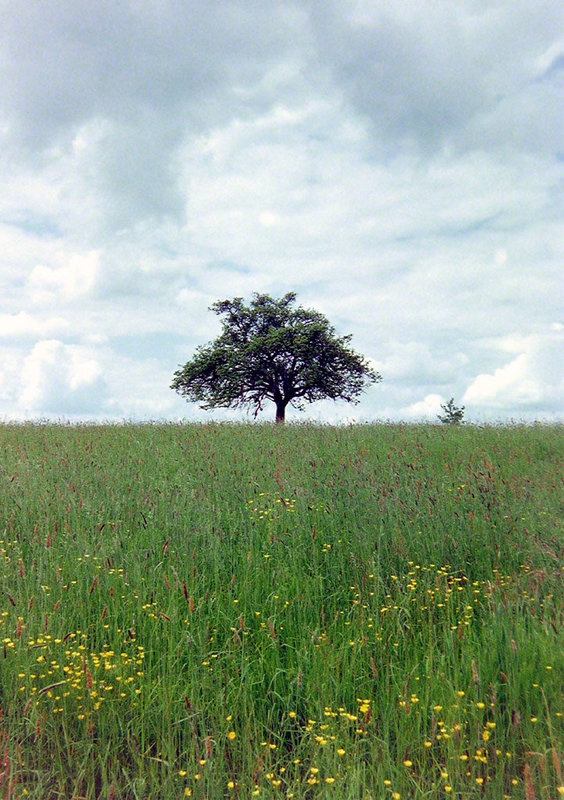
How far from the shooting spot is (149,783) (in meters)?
2.98

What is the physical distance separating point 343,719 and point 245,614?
129 cm

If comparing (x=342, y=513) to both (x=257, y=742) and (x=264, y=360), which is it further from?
(x=264, y=360)

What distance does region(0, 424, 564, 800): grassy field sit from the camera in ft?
9.93

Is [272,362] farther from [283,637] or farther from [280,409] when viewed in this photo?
[283,637]

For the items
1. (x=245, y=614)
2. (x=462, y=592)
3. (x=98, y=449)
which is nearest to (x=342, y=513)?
(x=462, y=592)

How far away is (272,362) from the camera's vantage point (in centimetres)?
3375

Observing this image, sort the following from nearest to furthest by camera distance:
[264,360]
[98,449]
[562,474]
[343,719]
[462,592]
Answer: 1. [343,719]
2. [462,592]
3. [562,474]
4. [98,449]
5. [264,360]

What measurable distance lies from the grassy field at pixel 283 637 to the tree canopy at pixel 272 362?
83.4 ft

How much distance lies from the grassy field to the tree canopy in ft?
83.4

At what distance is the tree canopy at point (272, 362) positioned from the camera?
1310 inches

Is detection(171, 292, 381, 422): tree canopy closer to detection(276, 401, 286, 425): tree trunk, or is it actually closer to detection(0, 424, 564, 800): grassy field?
detection(276, 401, 286, 425): tree trunk

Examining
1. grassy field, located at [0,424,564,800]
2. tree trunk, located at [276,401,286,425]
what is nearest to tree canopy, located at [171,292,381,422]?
tree trunk, located at [276,401,286,425]

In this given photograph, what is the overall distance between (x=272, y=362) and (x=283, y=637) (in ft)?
98.1

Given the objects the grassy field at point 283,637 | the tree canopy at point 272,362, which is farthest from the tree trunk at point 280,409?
the grassy field at point 283,637
